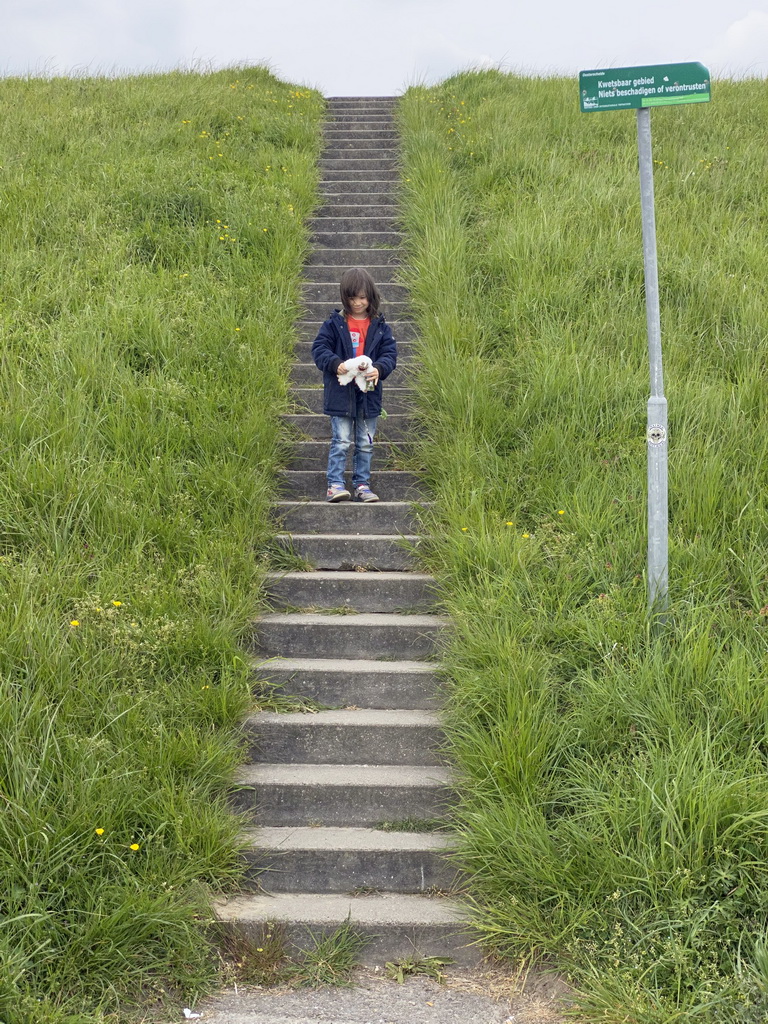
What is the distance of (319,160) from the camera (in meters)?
11.7

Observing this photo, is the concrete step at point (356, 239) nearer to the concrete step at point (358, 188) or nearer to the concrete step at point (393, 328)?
the concrete step at point (358, 188)

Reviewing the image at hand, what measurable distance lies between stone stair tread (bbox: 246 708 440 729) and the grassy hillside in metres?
0.24

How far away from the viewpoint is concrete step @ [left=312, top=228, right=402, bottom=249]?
9.30 meters

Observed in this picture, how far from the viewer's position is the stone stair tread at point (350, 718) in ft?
14.2

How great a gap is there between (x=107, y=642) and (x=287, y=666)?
0.98 meters

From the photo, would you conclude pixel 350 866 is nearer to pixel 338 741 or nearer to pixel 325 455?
pixel 338 741

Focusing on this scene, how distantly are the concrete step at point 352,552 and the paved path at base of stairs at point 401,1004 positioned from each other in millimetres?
2621

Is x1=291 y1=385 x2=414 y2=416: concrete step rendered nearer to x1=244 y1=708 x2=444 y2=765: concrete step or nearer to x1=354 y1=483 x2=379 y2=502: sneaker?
x1=354 y1=483 x2=379 y2=502: sneaker

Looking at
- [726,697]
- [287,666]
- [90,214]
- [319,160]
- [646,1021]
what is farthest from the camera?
[319,160]

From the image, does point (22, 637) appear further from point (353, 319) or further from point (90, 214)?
point (90, 214)

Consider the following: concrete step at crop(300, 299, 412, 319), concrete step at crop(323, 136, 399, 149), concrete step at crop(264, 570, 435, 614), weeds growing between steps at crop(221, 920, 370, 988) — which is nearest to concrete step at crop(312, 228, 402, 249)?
concrete step at crop(300, 299, 412, 319)

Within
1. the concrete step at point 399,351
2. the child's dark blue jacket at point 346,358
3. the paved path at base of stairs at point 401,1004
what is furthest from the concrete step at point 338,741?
the concrete step at point 399,351

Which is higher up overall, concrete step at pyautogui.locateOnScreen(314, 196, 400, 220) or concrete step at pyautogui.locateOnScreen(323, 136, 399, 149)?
concrete step at pyautogui.locateOnScreen(323, 136, 399, 149)

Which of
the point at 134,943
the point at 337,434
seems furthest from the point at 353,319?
the point at 134,943
